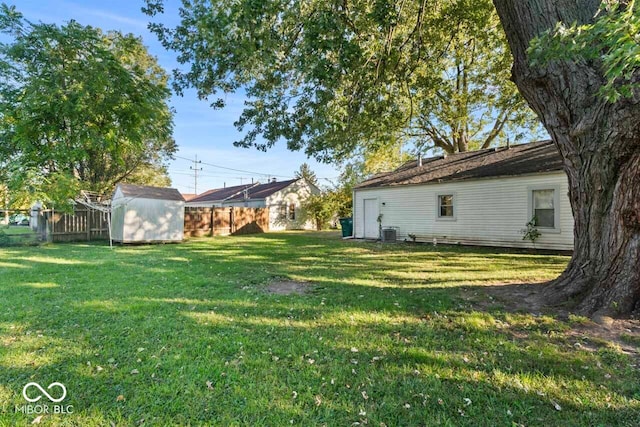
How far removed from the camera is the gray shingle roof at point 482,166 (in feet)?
35.9

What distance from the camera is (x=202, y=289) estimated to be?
5.54 metres

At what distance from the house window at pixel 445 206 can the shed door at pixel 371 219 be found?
3.15m

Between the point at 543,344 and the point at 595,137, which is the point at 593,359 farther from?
the point at 595,137

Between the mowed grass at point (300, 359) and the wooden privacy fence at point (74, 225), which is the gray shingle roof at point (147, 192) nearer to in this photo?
the wooden privacy fence at point (74, 225)

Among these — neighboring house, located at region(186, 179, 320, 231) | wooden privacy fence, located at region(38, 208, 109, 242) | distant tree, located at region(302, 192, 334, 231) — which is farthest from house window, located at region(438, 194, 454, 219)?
wooden privacy fence, located at region(38, 208, 109, 242)

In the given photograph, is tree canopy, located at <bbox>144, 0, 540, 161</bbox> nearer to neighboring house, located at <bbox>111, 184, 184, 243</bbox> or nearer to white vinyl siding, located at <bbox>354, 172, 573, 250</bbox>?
white vinyl siding, located at <bbox>354, 172, 573, 250</bbox>

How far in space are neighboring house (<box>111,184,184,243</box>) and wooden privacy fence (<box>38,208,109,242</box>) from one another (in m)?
1.64

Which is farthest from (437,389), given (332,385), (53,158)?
(53,158)

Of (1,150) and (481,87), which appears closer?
(1,150)

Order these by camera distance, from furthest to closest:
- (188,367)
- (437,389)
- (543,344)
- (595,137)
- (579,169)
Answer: (579,169) → (595,137) → (543,344) → (188,367) → (437,389)

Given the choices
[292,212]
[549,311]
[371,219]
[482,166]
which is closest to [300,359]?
[549,311]

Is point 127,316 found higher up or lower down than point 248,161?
lower down

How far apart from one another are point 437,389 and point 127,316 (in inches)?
143
